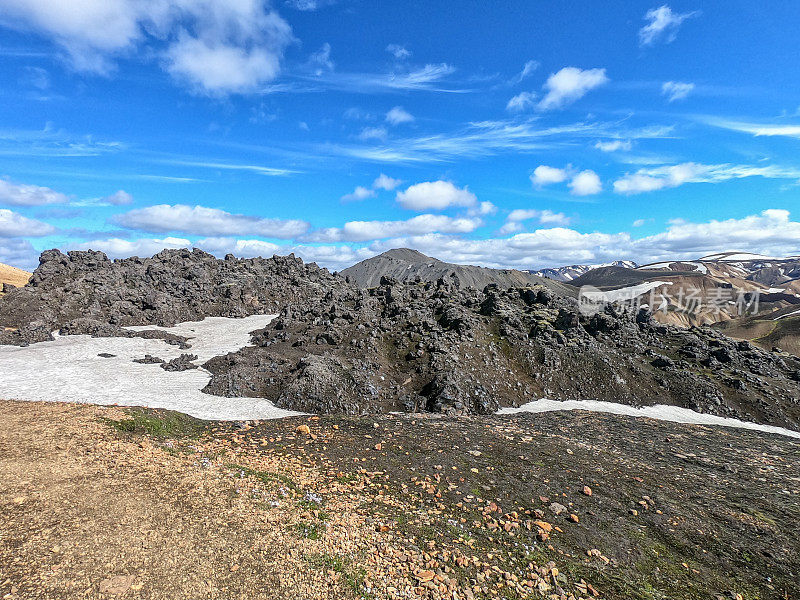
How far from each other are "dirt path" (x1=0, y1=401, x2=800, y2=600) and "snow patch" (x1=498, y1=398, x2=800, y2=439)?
7.33m

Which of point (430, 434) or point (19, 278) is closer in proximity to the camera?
point (430, 434)

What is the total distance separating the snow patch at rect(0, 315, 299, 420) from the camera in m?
22.3

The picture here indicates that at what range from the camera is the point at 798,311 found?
128 metres

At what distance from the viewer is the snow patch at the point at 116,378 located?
2231 cm

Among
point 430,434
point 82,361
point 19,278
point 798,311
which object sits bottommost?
point 798,311

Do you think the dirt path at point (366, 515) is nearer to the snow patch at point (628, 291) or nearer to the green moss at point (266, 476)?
the green moss at point (266, 476)

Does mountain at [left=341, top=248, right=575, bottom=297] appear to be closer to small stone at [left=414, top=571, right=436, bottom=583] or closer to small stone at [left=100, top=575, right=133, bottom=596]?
small stone at [left=414, top=571, right=436, bottom=583]

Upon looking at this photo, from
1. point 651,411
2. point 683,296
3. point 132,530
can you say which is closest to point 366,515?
point 132,530

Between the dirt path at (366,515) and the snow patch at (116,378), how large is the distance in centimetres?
281

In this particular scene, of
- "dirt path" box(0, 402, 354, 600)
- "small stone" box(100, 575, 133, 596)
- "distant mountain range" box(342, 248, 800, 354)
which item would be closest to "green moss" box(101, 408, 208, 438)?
→ "dirt path" box(0, 402, 354, 600)

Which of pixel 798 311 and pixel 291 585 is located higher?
pixel 291 585

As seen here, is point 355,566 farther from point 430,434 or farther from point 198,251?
point 198,251

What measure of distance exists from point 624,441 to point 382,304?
2559 centimetres

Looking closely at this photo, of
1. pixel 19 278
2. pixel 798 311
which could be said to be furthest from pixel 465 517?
pixel 798 311
